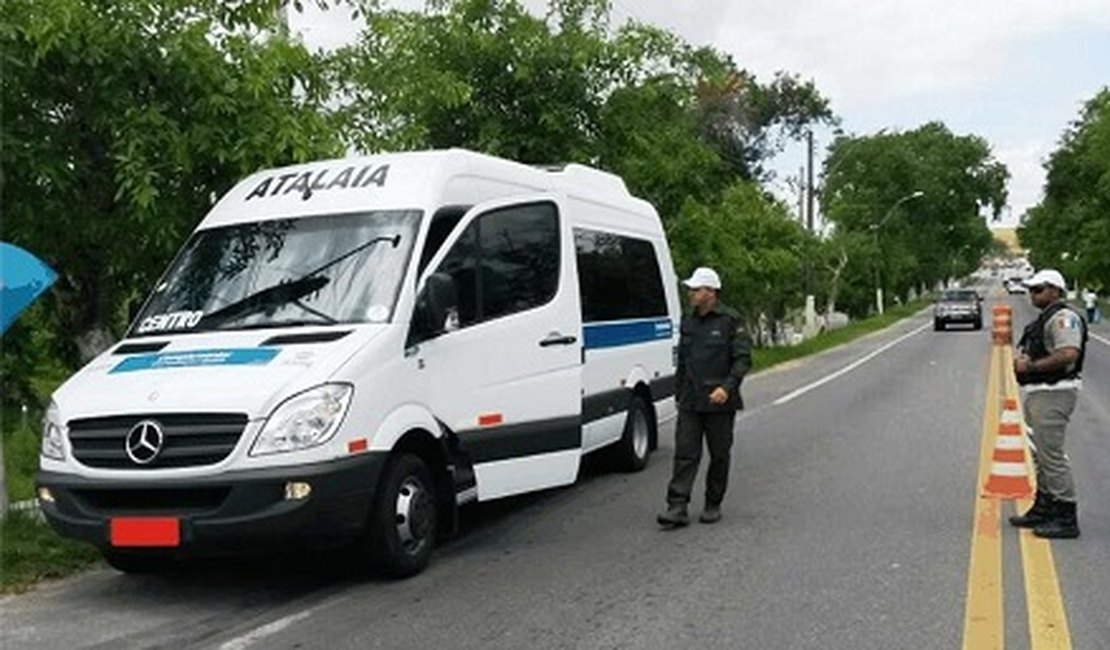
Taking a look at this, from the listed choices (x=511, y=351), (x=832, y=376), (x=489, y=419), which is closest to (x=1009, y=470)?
(x=511, y=351)

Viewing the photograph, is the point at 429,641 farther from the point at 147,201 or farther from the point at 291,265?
the point at 147,201

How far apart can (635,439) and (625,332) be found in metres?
1.08

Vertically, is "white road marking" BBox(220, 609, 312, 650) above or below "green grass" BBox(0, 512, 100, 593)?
below

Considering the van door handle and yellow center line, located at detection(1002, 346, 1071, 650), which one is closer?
yellow center line, located at detection(1002, 346, 1071, 650)

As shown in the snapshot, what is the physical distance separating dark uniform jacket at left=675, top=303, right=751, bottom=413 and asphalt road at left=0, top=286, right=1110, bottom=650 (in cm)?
86

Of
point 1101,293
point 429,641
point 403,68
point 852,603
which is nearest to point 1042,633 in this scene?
point 852,603

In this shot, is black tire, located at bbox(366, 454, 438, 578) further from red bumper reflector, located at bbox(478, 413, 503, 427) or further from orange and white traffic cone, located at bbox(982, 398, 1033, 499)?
orange and white traffic cone, located at bbox(982, 398, 1033, 499)

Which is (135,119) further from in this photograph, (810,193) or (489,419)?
(810,193)

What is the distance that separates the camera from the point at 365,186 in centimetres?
761

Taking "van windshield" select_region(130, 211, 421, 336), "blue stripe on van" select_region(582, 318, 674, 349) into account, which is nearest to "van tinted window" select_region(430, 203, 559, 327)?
"van windshield" select_region(130, 211, 421, 336)

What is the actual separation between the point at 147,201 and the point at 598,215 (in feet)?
11.8

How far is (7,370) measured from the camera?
11.1 meters

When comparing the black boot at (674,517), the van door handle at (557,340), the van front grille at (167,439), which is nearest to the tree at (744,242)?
the van door handle at (557,340)

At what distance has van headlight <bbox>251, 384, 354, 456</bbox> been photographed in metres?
6.03
